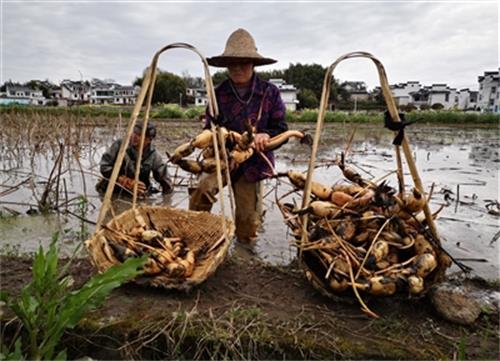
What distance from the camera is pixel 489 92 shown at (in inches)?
2183

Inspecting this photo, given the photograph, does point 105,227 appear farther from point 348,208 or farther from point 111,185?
point 348,208

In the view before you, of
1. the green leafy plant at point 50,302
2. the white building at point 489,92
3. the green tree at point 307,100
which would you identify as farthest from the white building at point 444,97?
the green leafy plant at point 50,302

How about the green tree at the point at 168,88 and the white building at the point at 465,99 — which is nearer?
the green tree at the point at 168,88

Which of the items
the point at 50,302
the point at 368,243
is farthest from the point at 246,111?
the point at 50,302

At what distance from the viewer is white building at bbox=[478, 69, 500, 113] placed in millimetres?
52781

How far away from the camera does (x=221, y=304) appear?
2.62 meters

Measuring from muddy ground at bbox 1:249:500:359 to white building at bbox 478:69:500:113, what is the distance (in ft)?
190

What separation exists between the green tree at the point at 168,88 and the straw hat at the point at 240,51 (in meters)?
40.7

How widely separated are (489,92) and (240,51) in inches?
2476

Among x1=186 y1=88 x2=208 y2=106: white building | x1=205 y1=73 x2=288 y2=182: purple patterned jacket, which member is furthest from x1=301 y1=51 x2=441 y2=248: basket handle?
x1=186 y1=88 x2=208 y2=106: white building

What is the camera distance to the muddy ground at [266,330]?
2.21 meters

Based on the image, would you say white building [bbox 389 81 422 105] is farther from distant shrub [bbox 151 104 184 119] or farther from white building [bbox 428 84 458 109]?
distant shrub [bbox 151 104 184 119]

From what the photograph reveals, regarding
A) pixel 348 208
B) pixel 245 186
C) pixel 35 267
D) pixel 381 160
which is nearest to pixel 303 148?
pixel 381 160

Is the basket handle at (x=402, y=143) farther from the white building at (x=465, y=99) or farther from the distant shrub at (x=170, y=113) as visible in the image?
the white building at (x=465, y=99)
